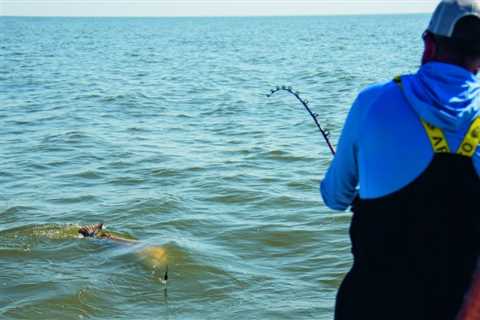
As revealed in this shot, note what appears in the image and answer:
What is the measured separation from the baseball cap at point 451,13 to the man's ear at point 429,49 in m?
0.04

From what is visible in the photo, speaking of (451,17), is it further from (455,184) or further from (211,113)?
(211,113)

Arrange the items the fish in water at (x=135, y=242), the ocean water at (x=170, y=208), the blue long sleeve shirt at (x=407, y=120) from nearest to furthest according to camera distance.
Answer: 1. the blue long sleeve shirt at (x=407, y=120)
2. the ocean water at (x=170, y=208)
3. the fish in water at (x=135, y=242)

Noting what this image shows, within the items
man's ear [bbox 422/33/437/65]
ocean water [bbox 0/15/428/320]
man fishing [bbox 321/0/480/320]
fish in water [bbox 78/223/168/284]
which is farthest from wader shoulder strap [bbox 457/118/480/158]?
fish in water [bbox 78/223/168/284]

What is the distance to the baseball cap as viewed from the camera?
7.95 feet

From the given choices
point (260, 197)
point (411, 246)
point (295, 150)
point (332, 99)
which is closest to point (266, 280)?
point (260, 197)

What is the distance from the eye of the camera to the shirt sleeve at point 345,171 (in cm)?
255

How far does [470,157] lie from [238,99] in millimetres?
18550

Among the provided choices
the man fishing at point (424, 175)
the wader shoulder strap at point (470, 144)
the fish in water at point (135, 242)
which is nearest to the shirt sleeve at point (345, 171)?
the man fishing at point (424, 175)

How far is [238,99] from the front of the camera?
68.5 ft

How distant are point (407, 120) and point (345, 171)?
33cm

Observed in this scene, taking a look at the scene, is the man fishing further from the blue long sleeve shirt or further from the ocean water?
the ocean water

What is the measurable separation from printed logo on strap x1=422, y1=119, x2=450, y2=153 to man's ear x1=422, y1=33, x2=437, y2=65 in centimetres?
24

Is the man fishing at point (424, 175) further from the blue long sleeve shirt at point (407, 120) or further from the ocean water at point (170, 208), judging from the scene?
the ocean water at point (170, 208)

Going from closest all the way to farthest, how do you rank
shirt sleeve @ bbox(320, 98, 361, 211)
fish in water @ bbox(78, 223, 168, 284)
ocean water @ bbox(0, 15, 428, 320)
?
shirt sleeve @ bbox(320, 98, 361, 211) < ocean water @ bbox(0, 15, 428, 320) < fish in water @ bbox(78, 223, 168, 284)
